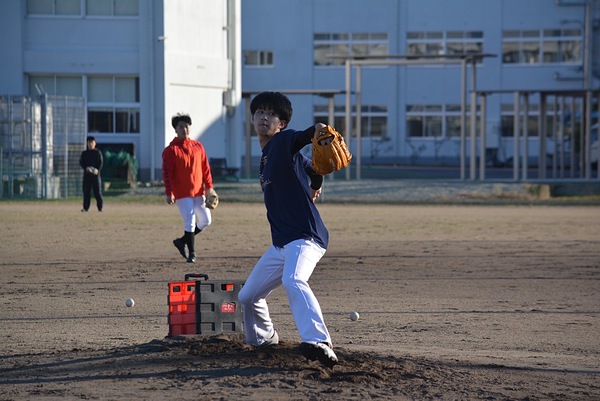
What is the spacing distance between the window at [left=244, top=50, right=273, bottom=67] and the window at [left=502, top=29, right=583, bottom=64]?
1334 cm

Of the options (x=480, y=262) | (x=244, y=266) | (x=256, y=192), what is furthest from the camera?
(x=256, y=192)

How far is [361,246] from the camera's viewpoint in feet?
58.4

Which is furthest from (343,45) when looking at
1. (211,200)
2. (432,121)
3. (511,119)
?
(211,200)

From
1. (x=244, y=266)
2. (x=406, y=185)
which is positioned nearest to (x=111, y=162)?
(x=406, y=185)

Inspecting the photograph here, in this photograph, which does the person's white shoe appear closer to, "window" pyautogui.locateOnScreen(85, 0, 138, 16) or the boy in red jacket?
the boy in red jacket

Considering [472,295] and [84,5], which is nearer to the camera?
[472,295]

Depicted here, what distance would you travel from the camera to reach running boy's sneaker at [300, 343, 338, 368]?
660 centimetres

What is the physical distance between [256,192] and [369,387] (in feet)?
84.3

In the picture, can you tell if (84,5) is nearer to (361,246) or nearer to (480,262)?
(361,246)

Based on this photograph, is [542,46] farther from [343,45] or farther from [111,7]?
[111,7]

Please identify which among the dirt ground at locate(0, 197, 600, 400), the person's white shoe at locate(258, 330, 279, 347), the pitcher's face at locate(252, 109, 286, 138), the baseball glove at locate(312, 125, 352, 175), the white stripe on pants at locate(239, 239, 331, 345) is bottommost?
the dirt ground at locate(0, 197, 600, 400)

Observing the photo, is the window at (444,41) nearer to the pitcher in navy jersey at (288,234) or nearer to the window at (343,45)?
the window at (343,45)

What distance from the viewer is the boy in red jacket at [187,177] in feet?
46.3

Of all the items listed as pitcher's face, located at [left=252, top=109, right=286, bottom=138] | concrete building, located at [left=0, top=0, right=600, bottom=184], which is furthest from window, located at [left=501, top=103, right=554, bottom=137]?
pitcher's face, located at [left=252, top=109, right=286, bottom=138]
